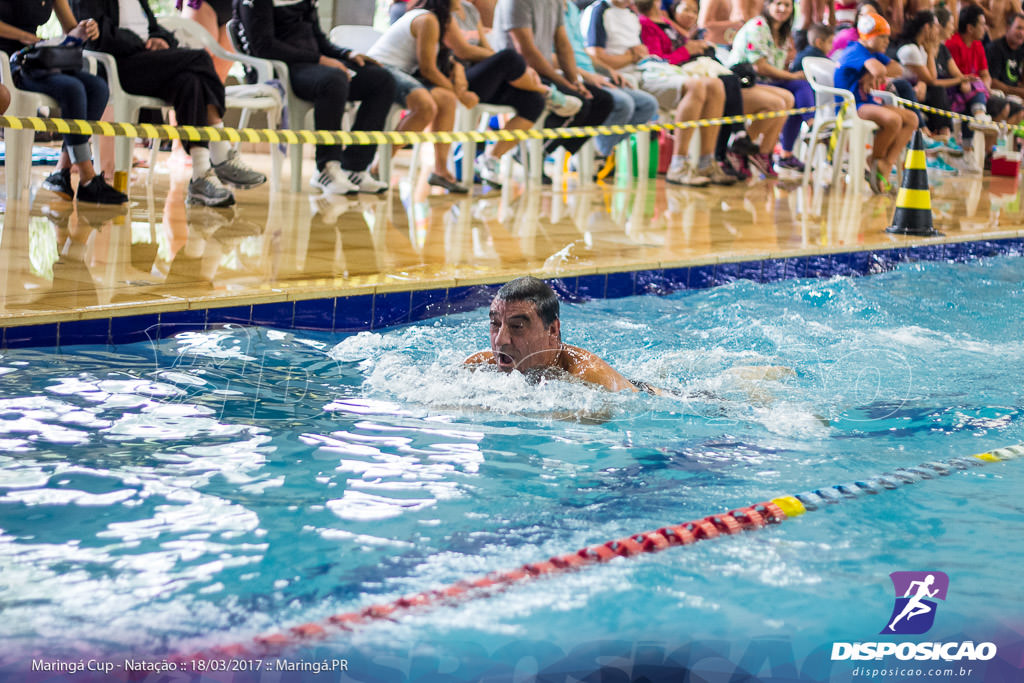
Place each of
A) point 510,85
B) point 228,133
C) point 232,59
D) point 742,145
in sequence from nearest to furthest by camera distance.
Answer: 1. point 228,133
2. point 232,59
3. point 510,85
4. point 742,145

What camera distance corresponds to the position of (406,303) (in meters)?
4.90

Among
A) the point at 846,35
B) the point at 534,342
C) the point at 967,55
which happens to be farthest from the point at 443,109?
the point at 967,55

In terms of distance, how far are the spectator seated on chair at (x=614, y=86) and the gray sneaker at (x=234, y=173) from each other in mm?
3398

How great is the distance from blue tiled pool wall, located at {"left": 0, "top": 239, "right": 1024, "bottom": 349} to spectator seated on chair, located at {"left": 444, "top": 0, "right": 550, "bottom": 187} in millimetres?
3154

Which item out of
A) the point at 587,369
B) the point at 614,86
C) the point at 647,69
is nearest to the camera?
the point at 587,369

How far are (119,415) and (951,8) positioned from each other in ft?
48.6

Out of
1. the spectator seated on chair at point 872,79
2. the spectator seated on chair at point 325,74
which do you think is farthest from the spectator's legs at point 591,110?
the spectator seated on chair at point 872,79

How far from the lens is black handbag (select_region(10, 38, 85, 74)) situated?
6145 millimetres

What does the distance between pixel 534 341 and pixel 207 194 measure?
4249 mm

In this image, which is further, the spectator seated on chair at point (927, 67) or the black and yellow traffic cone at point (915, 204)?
the spectator seated on chair at point (927, 67)

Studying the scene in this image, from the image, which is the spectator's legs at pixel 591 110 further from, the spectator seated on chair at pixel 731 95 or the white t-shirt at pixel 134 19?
the white t-shirt at pixel 134 19

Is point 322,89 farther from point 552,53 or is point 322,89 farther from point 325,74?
point 552,53

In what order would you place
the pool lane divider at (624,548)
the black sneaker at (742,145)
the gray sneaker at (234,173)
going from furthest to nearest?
→ 1. the black sneaker at (742,145)
2. the gray sneaker at (234,173)
3. the pool lane divider at (624,548)

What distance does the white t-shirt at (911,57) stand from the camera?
11922mm
